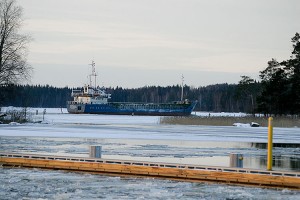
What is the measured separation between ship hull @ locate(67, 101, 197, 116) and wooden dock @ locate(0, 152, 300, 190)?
9404 cm

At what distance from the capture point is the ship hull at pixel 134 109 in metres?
112

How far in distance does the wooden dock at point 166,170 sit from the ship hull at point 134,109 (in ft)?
309

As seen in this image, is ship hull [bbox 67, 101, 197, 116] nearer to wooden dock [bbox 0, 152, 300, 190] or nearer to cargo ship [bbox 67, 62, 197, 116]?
cargo ship [bbox 67, 62, 197, 116]

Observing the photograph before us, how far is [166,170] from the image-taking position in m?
15.1

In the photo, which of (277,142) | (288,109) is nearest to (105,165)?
(277,142)

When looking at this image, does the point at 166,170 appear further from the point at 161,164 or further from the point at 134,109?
the point at 134,109

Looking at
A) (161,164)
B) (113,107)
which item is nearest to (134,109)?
(113,107)

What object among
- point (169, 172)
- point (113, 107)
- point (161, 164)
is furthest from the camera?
point (113, 107)

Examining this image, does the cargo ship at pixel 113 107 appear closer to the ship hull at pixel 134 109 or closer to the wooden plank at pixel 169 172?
the ship hull at pixel 134 109

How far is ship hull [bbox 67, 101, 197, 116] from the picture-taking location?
112 m

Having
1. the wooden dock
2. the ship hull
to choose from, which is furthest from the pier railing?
the ship hull

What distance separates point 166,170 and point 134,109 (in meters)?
100

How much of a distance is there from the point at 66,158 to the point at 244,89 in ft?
366

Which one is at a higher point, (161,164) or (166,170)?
(161,164)
